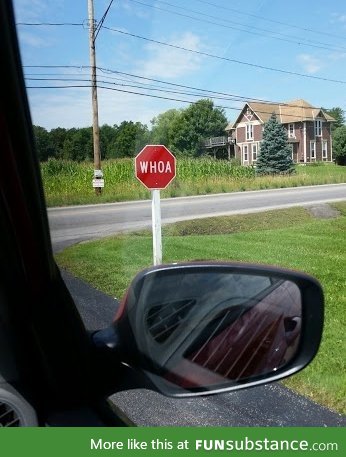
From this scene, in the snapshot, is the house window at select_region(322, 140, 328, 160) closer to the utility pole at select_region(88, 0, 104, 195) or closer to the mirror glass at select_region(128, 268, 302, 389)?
the utility pole at select_region(88, 0, 104, 195)

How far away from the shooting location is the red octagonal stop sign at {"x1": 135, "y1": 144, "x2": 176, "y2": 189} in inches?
89.6

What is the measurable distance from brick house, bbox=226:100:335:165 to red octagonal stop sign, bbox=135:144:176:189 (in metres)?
0.33

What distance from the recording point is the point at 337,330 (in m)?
2.71

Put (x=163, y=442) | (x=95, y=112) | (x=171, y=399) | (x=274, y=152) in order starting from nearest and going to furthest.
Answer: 1. (x=163, y=442)
2. (x=95, y=112)
3. (x=171, y=399)
4. (x=274, y=152)

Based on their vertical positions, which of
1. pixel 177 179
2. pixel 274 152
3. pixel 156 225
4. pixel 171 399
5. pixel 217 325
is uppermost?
pixel 274 152

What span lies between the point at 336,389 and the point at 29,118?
1782mm

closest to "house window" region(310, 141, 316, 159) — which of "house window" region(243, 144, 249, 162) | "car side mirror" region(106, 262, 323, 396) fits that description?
"house window" region(243, 144, 249, 162)

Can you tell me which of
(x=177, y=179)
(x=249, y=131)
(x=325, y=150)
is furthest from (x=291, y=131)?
(x=177, y=179)

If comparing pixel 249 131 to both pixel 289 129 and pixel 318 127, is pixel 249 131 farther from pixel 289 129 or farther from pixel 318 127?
pixel 318 127

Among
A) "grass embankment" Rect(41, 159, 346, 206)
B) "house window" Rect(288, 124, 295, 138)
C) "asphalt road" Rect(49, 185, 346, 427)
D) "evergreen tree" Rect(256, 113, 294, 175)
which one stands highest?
"house window" Rect(288, 124, 295, 138)

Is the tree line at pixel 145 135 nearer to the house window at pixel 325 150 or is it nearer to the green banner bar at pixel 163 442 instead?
the house window at pixel 325 150

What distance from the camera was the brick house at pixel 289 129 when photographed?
8.06ft

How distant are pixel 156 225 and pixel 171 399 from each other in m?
0.84

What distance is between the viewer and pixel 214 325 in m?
1.68
